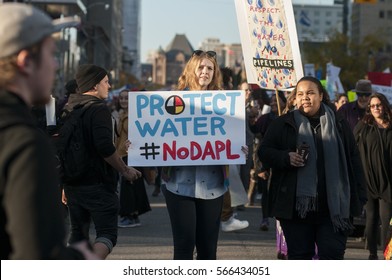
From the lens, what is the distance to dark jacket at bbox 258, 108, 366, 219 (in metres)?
6.40

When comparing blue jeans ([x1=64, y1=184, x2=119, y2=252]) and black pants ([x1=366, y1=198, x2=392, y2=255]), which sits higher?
blue jeans ([x1=64, y1=184, x2=119, y2=252])

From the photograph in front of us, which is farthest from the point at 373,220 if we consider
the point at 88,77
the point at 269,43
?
the point at 88,77

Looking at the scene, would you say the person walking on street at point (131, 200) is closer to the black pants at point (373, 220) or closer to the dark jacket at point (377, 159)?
the black pants at point (373, 220)

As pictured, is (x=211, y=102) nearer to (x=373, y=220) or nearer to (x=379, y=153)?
(x=379, y=153)

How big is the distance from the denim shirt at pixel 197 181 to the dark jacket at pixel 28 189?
3.82m

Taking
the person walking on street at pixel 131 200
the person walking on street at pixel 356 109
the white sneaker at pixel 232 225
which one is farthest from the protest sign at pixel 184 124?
the person walking on street at pixel 356 109

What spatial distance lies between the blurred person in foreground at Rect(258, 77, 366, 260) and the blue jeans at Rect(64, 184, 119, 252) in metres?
1.14

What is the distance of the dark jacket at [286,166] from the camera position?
6.40 m

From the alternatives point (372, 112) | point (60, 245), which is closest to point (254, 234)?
point (372, 112)

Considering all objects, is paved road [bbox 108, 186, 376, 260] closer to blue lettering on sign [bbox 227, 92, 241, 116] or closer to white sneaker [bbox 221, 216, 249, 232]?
white sneaker [bbox 221, 216, 249, 232]

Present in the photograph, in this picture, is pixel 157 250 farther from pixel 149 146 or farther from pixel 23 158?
pixel 23 158

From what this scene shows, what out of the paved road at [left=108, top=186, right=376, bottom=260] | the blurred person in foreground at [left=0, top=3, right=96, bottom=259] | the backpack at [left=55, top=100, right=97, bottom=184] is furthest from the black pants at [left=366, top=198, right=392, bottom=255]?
the blurred person in foreground at [left=0, top=3, right=96, bottom=259]

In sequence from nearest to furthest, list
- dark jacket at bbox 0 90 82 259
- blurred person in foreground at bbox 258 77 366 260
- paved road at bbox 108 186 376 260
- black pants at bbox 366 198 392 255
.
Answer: dark jacket at bbox 0 90 82 259 → blurred person in foreground at bbox 258 77 366 260 → black pants at bbox 366 198 392 255 → paved road at bbox 108 186 376 260

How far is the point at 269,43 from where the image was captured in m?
8.45
